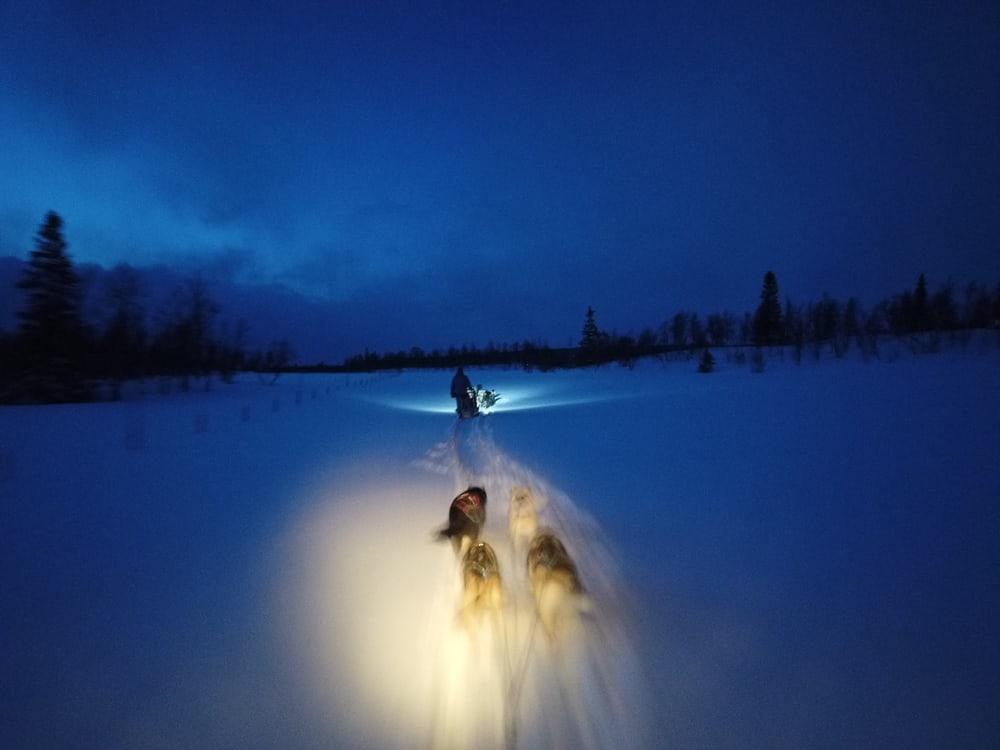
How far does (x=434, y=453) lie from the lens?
758cm

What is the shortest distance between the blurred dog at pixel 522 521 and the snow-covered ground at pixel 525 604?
0.65ft

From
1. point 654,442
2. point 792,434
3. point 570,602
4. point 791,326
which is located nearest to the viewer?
point 570,602

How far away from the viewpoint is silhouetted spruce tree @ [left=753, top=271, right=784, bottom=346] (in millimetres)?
37656

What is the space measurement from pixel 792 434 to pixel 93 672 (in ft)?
27.7

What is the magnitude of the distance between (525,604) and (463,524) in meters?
1.14

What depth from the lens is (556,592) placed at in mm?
2553

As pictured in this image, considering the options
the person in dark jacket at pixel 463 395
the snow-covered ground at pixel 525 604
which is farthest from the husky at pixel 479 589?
the person in dark jacket at pixel 463 395

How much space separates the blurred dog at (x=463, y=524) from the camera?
11.8 feet

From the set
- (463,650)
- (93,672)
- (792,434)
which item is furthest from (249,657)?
(792,434)

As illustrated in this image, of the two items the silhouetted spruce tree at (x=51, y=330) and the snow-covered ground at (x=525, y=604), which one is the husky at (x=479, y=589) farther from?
the silhouetted spruce tree at (x=51, y=330)

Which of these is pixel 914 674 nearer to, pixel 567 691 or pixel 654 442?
Answer: pixel 567 691

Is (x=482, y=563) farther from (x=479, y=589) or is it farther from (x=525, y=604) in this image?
(x=525, y=604)

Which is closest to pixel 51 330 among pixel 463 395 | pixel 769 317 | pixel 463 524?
pixel 463 395

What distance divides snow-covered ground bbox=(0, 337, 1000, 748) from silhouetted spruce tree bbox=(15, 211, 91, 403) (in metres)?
16.8
